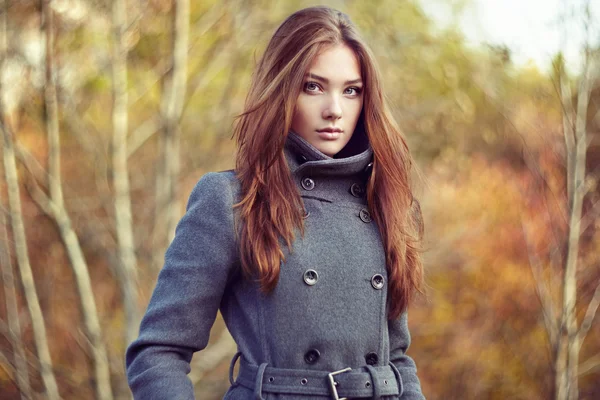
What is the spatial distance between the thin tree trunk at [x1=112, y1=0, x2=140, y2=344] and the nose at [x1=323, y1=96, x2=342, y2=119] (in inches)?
197

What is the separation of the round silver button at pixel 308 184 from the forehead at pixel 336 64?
284 mm

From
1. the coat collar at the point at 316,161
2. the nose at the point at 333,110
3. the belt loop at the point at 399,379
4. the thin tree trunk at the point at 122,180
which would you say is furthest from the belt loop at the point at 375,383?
the thin tree trunk at the point at 122,180

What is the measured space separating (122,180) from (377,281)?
5.45 m

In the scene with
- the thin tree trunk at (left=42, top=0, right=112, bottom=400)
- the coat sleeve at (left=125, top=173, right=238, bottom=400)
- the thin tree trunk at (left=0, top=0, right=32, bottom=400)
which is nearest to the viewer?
the coat sleeve at (left=125, top=173, right=238, bottom=400)

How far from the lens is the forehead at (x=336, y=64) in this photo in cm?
223

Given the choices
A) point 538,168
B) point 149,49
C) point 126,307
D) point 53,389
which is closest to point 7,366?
point 53,389

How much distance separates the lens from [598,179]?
7.14 meters

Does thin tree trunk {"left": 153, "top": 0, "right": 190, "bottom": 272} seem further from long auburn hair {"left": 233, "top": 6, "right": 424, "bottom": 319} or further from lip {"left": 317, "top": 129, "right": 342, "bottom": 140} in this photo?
lip {"left": 317, "top": 129, "right": 342, "bottom": 140}

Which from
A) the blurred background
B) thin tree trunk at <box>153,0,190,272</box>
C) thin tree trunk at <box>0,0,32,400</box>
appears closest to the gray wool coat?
the blurred background

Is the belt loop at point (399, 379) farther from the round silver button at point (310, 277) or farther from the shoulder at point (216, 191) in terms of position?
the shoulder at point (216, 191)

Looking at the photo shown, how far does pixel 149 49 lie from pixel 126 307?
2690mm

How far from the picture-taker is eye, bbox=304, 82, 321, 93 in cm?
223

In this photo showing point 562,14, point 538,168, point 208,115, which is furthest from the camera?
Result: point 208,115

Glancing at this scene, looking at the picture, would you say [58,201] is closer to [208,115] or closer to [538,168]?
[208,115]
